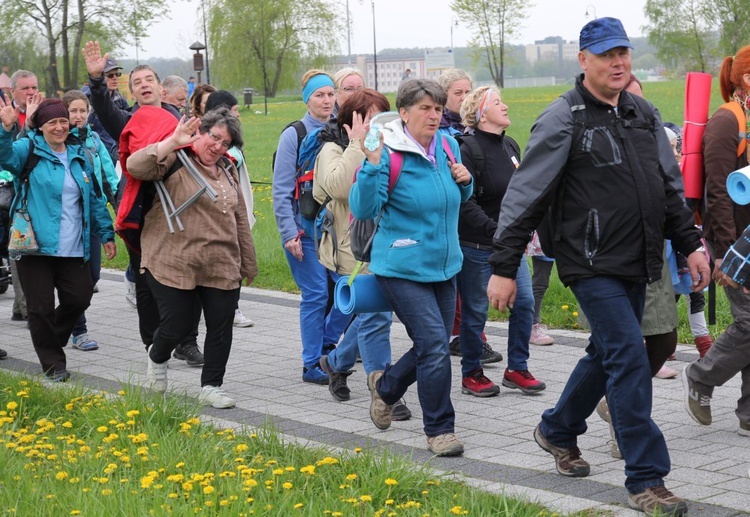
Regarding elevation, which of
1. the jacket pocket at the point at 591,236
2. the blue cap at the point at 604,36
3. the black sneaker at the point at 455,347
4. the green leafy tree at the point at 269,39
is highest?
the green leafy tree at the point at 269,39

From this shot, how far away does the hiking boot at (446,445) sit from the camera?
604 centimetres

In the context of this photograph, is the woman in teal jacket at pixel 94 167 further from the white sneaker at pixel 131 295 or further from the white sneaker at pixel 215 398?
the white sneaker at pixel 215 398

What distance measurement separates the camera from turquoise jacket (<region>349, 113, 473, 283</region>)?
20.0 feet

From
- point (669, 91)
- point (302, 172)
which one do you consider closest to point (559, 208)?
point (302, 172)

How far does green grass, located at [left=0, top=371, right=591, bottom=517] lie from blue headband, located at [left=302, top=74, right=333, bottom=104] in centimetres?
241

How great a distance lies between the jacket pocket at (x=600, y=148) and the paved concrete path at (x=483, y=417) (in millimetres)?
1434

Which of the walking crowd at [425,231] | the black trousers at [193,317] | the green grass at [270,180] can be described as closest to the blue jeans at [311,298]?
the walking crowd at [425,231]

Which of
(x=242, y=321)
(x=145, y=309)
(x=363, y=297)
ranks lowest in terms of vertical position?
(x=242, y=321)

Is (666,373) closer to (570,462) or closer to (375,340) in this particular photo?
(375,340)

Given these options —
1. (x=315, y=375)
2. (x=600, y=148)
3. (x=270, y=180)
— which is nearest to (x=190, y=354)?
(x=315, y=375)

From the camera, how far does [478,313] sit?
7445 mm

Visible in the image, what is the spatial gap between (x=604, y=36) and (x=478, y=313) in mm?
2743

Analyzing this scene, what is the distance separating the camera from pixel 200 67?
5100 centimetres

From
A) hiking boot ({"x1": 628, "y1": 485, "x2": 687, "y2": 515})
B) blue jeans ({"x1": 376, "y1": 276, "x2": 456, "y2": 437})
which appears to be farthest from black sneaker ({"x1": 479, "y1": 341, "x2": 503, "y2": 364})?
hiking boot ({"x1": 628, "y1": 485, "x2": 687, "y2": 515})
